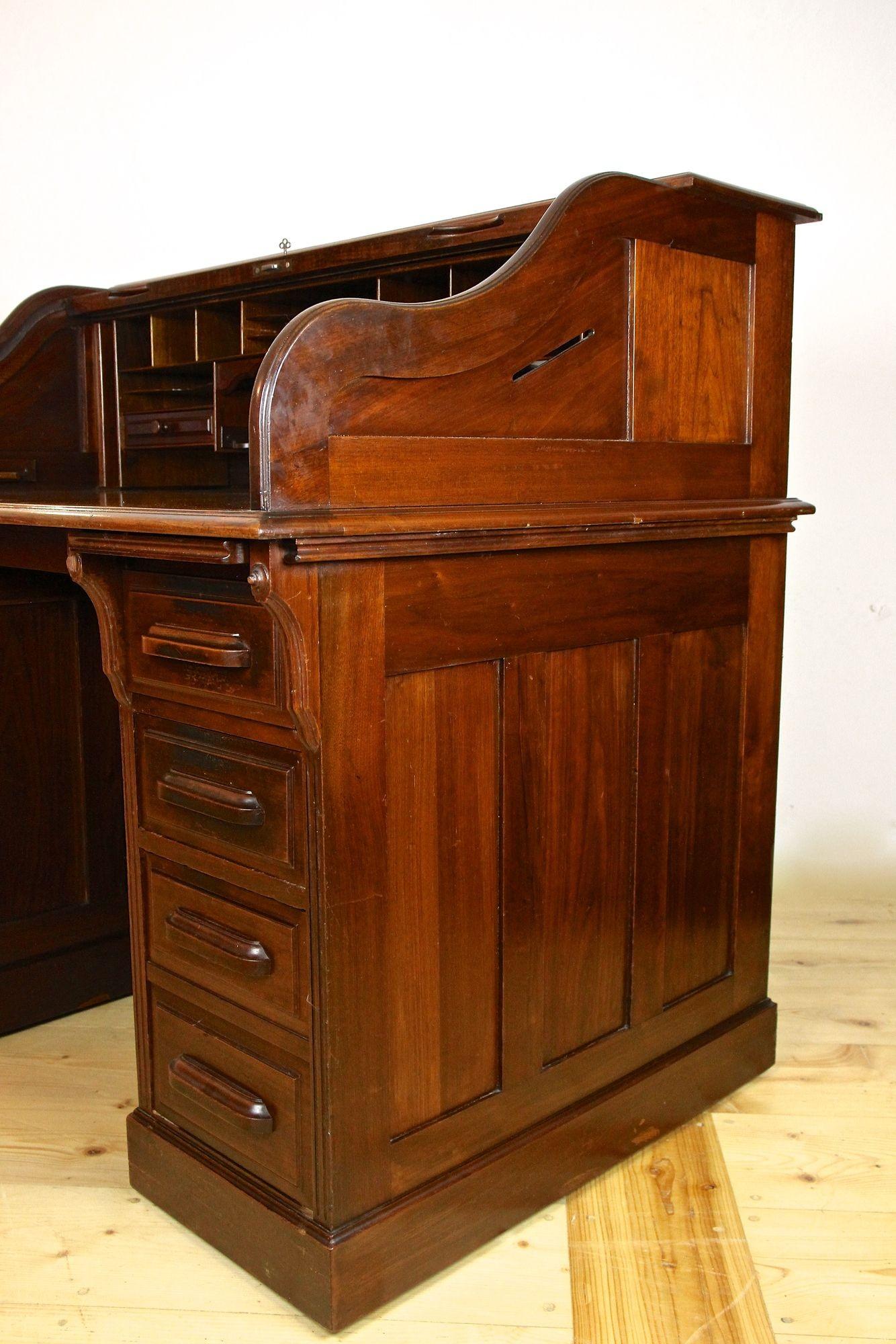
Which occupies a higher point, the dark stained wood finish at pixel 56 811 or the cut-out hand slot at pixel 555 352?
the cut-out hand slot at pixel 555 352

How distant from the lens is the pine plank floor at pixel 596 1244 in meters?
1.82

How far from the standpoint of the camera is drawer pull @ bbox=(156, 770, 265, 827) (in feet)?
5.98

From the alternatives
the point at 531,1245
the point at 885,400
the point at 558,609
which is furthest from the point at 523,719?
the point at 885,400

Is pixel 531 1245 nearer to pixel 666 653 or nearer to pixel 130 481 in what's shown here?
pixel 666 653

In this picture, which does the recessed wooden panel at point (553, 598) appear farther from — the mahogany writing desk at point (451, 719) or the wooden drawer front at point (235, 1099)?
the wooden drawer front at point (235, 1099)

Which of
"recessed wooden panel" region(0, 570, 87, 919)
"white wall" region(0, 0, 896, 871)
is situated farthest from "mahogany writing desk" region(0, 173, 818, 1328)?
"white wall" region(0, 0, 896, 871)

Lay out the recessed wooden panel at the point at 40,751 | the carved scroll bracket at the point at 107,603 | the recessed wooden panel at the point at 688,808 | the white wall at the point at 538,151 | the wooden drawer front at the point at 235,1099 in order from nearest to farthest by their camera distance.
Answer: the wooden drawer front at the point at 235,1099 → the carved scroll bracket at the point at 107,603 → the recessed wooden panel at the point at 688,808 → the recessed wooden panel at the point at 40,751 → the white wall at the point at 538,151

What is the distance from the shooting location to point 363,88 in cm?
365

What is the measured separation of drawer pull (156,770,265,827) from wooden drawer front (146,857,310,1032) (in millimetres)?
113

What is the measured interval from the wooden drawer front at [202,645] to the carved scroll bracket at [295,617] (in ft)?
0.15

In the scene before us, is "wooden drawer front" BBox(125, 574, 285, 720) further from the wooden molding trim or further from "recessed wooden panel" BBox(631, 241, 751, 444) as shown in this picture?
"recessed wooden panel" BBox(631, 241, 751, 444)

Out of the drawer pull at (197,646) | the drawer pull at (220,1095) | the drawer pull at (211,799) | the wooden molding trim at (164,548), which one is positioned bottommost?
the drawer pull at (220,1095)

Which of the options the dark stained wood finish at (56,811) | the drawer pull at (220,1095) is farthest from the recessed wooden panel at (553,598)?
the dark stained wood finish at (56,811)

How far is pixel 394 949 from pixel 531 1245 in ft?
1.78
